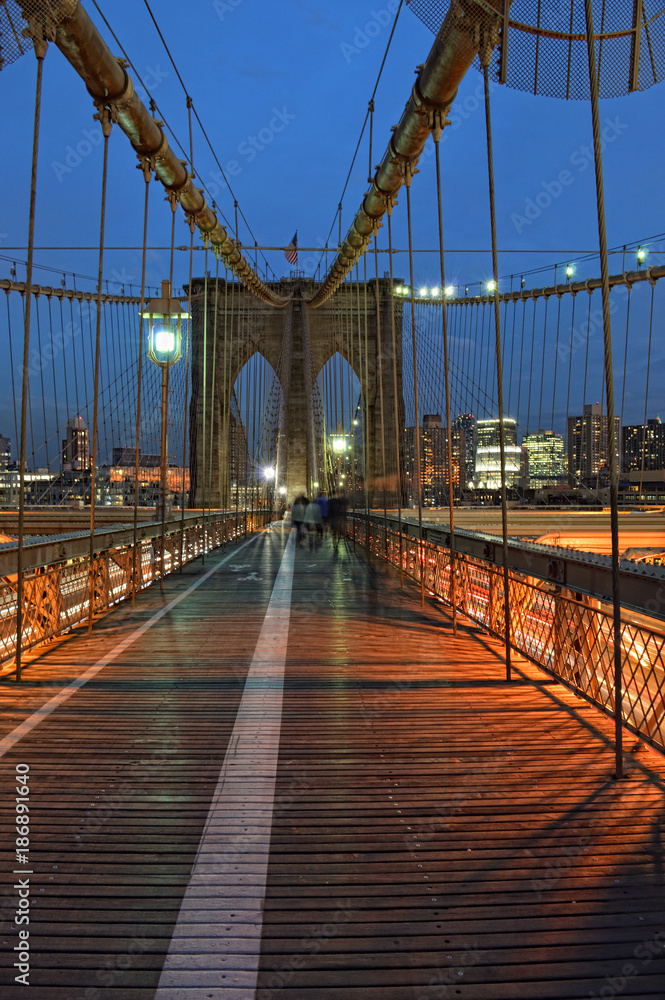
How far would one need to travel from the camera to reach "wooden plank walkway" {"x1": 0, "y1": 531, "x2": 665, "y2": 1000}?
1.93 m

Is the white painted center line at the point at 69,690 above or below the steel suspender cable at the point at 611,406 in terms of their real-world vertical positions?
below

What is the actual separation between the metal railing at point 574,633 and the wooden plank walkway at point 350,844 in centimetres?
19

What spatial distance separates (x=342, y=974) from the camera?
1.92 meters

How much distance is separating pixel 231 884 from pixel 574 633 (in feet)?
10.4

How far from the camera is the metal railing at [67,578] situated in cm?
546

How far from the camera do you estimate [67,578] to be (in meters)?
6.48

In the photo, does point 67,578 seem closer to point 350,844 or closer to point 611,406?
point 350,844

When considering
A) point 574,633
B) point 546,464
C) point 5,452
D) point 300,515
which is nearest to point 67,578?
point 574,633

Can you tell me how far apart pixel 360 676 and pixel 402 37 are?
216 ft

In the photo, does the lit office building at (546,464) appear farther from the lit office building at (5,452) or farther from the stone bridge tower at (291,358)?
the lit office building at (5,452)

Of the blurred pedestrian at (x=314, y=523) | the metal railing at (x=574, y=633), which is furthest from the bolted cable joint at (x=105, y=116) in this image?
the blurred pedestrian at (x=314, y=523)

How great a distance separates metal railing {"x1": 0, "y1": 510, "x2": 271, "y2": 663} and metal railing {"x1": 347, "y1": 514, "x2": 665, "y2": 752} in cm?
412

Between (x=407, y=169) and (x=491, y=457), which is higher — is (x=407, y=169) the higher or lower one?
the higher one

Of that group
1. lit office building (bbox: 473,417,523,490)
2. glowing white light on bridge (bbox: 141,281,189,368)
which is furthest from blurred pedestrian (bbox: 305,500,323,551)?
lit office building (bbox: 473,417,523,490)
